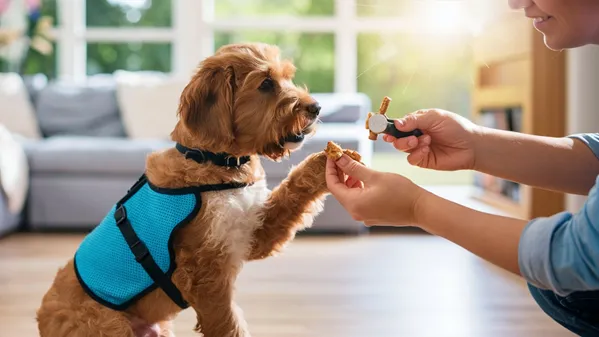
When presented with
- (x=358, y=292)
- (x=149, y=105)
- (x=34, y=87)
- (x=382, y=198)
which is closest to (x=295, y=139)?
(x=382, y=198)

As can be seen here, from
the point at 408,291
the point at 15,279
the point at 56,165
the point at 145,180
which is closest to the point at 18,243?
the point at 56,165

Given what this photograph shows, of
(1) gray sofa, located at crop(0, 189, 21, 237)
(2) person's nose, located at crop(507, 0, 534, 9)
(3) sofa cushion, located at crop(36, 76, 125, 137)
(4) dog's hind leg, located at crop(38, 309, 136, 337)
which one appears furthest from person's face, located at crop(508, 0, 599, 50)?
(3) sofa cushion, located at crop(36, 76, 125, 137)

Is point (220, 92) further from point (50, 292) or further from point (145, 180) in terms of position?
point (50, 292)

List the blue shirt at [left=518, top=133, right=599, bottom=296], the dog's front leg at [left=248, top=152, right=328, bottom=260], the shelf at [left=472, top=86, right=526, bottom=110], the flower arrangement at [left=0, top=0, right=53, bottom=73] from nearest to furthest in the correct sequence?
the blue shirt at [left=518, top=133, right=599, bottom=296] < the dog's front leg at [left=248, top=152, right=328, bottom=260] < the shelf at [left=472, top=86, right=526, bottom=110] < the flower arrangement at [left=0, top=0, right=53, bottom=73]

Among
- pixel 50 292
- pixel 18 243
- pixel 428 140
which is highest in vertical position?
pixel 428 140

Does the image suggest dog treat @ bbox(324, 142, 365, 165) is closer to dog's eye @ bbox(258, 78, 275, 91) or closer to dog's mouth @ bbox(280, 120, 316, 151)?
dog's mouth @ bbox(280, 120, 316, 151)

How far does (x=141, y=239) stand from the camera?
1699mm

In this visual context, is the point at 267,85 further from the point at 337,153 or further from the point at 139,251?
the point at 139,251

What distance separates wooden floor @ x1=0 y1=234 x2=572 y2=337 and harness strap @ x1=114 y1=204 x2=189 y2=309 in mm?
687

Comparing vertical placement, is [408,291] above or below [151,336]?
below

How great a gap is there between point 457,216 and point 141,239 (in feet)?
2.65

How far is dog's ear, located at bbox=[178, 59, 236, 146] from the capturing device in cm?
174

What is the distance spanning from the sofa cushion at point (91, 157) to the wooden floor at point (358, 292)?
616mm

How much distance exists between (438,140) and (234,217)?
0.59 m
